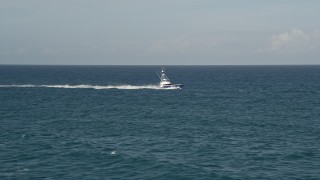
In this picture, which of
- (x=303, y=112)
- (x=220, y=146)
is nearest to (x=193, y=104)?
(x=303, y=112)

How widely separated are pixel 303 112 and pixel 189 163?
6350cm

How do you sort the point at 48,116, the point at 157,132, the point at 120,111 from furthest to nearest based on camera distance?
1. the point at 120,111
2. the point at 48,116
3. the point at 157,132

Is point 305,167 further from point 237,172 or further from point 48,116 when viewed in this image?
point 48,116

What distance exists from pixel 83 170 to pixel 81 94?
114 meters

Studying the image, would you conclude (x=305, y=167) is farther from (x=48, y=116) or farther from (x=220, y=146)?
(x=48, y=116)

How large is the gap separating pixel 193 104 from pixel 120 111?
27884mm

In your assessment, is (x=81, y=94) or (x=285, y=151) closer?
(x=285, y=151)

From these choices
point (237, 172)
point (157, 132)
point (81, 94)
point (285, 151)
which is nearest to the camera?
point (237, 172)

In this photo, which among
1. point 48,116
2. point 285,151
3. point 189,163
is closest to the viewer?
point 189,163

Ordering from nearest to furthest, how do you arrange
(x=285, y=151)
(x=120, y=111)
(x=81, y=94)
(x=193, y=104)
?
(x=285, y=151)
(x=120, y=111)
(x=193, y=104)
(x=81, y=94)

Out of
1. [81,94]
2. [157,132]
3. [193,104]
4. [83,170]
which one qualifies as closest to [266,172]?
[83,170]

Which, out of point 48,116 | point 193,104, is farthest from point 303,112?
point 48,116

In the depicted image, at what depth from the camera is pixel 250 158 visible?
66438 mm

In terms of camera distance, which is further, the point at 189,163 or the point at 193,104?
the point at 193,104
